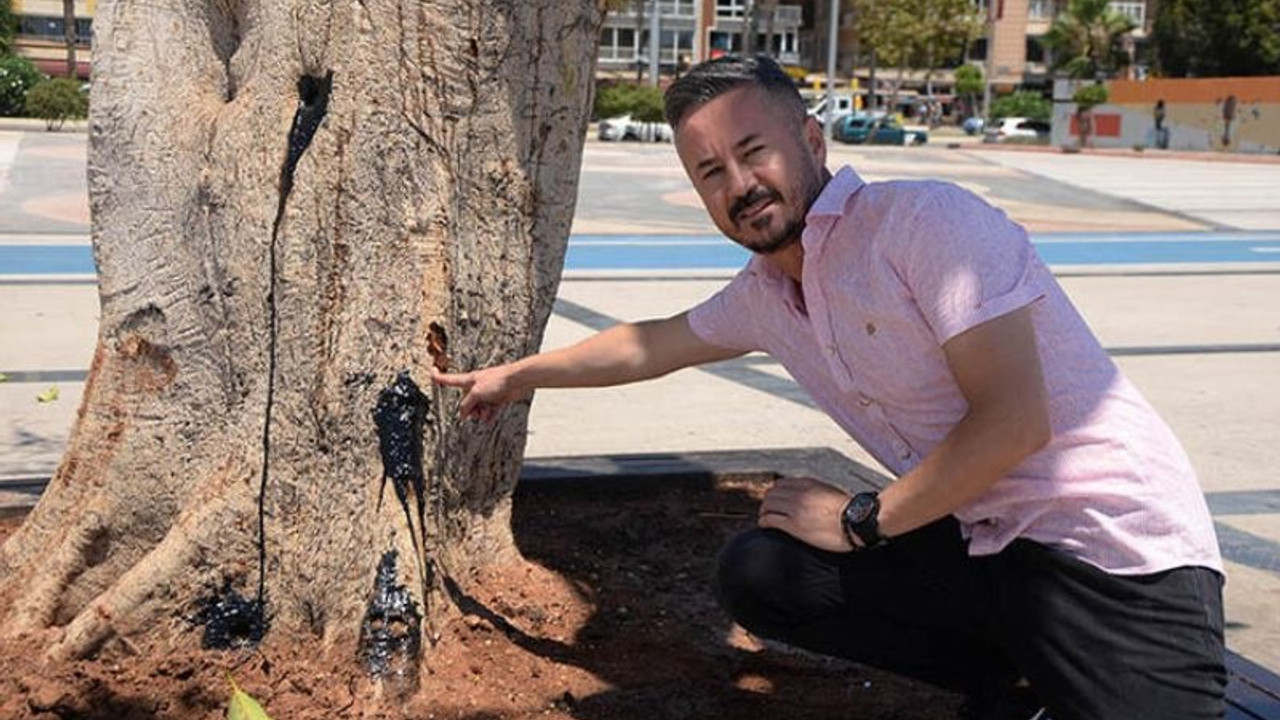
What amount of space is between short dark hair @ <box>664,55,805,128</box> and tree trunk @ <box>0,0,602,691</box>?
817mm

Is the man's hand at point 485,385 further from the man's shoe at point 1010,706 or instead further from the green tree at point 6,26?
the green tree at point 6,26

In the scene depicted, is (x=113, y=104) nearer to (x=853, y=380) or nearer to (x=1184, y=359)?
(x=853, y=380)

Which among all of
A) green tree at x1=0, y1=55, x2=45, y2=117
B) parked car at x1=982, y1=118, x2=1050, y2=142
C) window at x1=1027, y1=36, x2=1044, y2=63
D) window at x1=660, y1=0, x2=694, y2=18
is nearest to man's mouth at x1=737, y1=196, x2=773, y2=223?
green tree at x1=0, y1=55, x2=45, y2=117

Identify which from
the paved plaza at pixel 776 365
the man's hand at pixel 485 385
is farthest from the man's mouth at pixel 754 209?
the paved plaza at pixel 776 365

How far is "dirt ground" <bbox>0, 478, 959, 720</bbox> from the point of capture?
304 centimetres

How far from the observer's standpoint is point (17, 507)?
441 cm

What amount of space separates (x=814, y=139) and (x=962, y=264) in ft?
1.24

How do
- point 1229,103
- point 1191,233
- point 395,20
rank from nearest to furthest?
1. point 395,20
2. point 1191,233
3. point 1229,103

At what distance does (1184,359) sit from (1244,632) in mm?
4643

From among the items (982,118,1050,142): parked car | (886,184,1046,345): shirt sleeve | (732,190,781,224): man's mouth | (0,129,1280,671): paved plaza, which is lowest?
(982,118,1050,142): parked car

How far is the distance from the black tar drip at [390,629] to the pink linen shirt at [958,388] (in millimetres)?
1013

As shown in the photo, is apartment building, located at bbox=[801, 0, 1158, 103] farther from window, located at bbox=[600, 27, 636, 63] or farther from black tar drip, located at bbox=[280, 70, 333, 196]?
black tar drip, located at bbox=[280, 70, 333, 196]

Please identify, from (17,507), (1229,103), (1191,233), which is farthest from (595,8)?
(1229,103)

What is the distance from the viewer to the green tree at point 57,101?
115 feet
